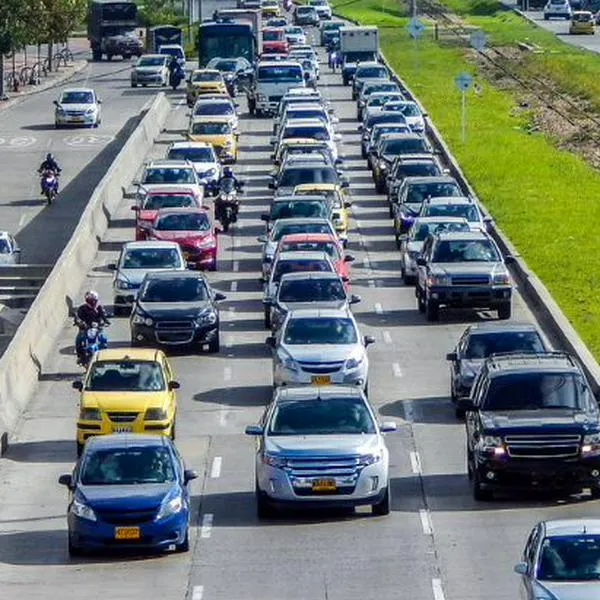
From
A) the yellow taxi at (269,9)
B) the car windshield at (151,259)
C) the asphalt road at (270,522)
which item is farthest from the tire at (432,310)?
the yellow taxi at (269,9)

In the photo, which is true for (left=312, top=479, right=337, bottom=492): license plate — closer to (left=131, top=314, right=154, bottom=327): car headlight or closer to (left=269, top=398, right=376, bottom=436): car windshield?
(left=269, top=398, right=376, bottom=436): car windshield

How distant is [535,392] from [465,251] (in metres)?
16.6

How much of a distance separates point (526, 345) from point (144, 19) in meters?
123

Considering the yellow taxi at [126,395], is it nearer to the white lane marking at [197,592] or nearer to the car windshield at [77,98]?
the white lane marking at [197,592]

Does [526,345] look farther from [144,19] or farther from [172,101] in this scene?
[144,19]

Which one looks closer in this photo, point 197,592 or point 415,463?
point 197,592

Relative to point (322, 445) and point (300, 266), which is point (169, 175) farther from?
point (322, 445)

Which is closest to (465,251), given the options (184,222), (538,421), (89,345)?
A: (184,222)

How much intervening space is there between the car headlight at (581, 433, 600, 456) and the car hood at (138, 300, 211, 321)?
14513 mm

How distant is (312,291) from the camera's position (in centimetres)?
4419

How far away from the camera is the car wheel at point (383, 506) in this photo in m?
30.0

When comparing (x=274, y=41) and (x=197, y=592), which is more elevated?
(x=197, y=592)

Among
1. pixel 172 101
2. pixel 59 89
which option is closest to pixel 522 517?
pixel 172 101

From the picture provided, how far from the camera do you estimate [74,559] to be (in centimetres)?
2831
